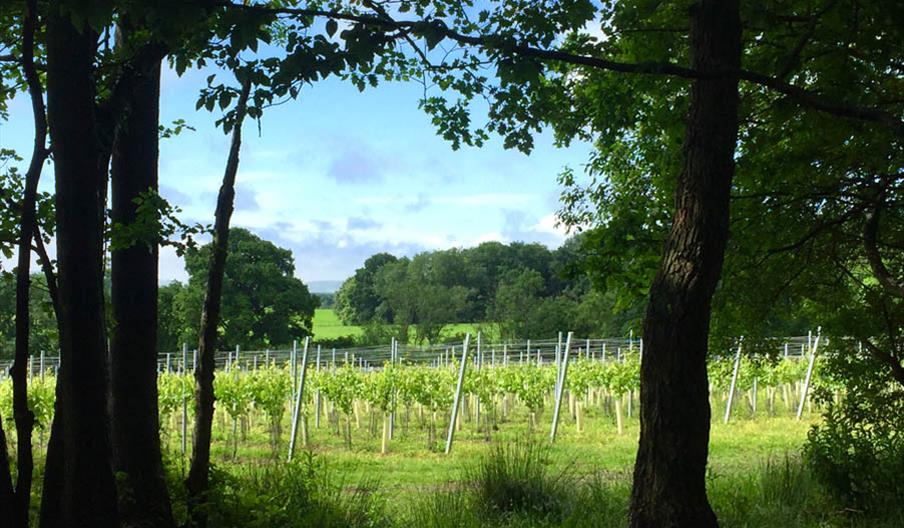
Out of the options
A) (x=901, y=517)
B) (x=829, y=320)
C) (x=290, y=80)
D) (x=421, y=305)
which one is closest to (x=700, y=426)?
(x=290, y=80)

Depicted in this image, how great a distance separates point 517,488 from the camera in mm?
6859

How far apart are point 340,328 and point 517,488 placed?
2302 inches

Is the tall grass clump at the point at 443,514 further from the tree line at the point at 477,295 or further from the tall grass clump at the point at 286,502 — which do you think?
the tree line at the point at 477,295

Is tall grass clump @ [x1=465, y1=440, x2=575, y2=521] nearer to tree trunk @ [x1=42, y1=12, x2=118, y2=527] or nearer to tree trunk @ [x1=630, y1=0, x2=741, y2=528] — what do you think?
tree trunk @ [x1=630, y1=0, x2=741, y2=528]

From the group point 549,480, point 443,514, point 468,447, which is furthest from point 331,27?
point 468,447

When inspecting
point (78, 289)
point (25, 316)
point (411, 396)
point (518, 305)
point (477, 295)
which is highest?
point (477, 295)

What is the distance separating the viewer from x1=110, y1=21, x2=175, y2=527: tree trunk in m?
5.17

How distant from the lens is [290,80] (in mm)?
3871

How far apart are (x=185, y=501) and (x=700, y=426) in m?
3.37

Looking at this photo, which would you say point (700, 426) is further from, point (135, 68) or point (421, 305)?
point (421, 305)

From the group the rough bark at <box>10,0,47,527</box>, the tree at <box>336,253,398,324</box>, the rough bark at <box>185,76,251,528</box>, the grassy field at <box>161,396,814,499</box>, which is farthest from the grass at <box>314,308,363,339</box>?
the rough bark at <box>10,0,47,527</box>

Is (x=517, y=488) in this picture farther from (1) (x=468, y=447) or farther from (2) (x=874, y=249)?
(1) (x=468, y=447)

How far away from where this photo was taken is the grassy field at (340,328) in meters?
54.4

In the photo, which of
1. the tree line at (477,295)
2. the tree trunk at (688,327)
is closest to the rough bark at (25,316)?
the tree trunk at (688,327)
